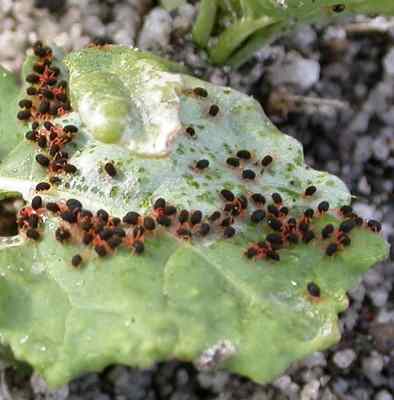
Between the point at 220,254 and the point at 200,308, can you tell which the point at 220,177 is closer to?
the point at 220,254

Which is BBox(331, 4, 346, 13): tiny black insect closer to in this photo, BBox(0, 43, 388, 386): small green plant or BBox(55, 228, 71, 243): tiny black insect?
BBox(0, 43, 388, 386): small green plant

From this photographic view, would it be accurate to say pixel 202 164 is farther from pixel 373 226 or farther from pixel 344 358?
pixel 344 358

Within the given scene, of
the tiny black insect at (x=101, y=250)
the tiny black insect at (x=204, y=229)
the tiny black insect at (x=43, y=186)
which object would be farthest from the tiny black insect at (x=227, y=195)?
the tiny black insect at (x=43, y=186)

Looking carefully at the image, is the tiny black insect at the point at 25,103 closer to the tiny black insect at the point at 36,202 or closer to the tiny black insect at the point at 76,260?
the tiny black insect at the point at 36,202

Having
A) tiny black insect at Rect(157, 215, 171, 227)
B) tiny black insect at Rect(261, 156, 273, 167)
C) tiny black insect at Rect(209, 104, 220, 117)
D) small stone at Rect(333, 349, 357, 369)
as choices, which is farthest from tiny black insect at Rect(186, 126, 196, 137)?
small stone at Rect(333, 349, 357, 369)

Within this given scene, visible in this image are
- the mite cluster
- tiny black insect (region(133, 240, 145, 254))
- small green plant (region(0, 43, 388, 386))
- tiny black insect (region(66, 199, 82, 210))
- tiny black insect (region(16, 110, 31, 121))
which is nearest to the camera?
small green plant (region(0, 43, 388, 386))

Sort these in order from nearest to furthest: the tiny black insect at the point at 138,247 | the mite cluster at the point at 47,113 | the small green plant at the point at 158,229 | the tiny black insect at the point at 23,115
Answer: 1. the small green plant at the point at 158,229
2. the tiny black insect at the point at 138,247
3. the mite cluster at the point at 47,113
4. the tiny black insect at the point at 23,115
